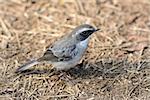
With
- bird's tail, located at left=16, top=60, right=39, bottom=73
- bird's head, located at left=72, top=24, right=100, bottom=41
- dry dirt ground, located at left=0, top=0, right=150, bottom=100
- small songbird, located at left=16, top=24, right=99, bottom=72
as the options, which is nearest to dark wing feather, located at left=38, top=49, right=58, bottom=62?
small songbird, located at left=16, top=24, right=99, bottom=72

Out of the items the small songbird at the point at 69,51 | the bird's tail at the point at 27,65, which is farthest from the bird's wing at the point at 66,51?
the bird's tail at the point at 27,65

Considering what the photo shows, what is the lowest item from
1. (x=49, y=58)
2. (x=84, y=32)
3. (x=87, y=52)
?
(x=87, y=52)

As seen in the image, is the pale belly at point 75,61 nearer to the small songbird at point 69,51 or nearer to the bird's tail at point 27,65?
the small songbird at point 69,51

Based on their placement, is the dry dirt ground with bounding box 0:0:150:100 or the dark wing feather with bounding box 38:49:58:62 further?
the dark wing feather with bounding box 38:49:58:62

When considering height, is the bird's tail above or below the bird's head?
below

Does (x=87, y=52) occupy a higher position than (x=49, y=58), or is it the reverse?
(x=49, y=58)

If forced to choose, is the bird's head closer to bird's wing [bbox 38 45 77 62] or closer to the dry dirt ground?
bird's wing [bbox 38 45 77 62]

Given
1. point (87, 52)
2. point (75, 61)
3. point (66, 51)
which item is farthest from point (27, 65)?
point (87, 52)

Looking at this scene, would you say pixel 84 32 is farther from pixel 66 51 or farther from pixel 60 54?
pixel 60 54
